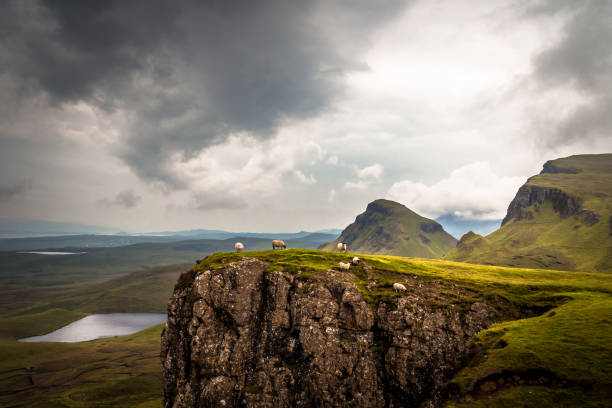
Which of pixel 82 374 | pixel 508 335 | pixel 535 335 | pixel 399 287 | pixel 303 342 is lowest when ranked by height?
pixel 82 374

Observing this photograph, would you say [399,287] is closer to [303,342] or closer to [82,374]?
[303,342]

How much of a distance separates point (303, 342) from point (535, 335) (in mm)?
30067

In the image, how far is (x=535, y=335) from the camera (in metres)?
31.8

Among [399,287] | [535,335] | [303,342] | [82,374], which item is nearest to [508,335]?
[535,335]

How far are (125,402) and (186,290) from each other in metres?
91.2

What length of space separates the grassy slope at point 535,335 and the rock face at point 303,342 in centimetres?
353

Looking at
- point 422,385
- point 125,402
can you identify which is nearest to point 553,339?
point 422,385

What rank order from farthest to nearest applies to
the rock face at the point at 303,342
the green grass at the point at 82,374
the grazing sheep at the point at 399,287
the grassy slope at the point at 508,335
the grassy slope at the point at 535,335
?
the green grass at the point at 82,374, the grazing sheep at the point at 399,287, the rock face at the point at 303,342, the grassy slope at the point at 508,335, the grassy slope at the point at 535,335

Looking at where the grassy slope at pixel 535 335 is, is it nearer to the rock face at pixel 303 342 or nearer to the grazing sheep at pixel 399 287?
the grazing sheep at pixel 399 287

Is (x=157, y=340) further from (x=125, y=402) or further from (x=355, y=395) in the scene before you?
(x=355, y=395)

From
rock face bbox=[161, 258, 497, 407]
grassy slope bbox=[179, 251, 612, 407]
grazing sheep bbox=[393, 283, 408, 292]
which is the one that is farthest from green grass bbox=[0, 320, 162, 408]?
grazing sheep bbox=[393, 283, 408, 292]

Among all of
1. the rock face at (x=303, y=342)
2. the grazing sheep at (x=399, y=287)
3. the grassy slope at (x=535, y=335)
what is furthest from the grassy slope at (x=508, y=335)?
the rock face at (x=303, y=342)

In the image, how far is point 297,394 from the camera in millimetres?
40969

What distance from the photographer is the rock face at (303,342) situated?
4044 centimetres
